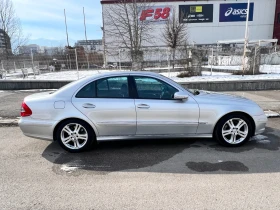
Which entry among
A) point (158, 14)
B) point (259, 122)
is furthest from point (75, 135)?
point (158, 14)

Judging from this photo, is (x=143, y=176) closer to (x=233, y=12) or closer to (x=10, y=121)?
(x=10, y=121)

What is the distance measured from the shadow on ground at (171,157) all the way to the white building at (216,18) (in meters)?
35.4

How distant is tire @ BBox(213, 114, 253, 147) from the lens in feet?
13.6

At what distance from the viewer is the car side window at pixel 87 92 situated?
13.2ft

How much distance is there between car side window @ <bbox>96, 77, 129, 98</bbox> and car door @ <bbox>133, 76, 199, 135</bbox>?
219 mm

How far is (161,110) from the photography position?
13.0ft

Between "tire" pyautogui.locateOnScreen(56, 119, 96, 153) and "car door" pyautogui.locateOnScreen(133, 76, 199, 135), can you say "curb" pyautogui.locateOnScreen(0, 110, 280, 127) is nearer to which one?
"tire" pyautogui.locateOnScreen(56, 119, 96, 153)

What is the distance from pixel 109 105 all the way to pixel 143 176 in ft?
4.47

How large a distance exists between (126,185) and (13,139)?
127 inches

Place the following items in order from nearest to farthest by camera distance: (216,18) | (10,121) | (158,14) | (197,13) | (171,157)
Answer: (171,157), (10,121), (158,14), (197,13), (216,18)

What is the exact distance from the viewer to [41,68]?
15734mm

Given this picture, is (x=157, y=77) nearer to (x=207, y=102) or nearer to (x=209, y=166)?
(x=207, y=102)

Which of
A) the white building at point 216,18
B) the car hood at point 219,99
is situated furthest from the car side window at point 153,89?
the white building at point 216,18

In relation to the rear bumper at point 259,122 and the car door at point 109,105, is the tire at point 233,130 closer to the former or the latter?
the rear bumper at point 259,122
